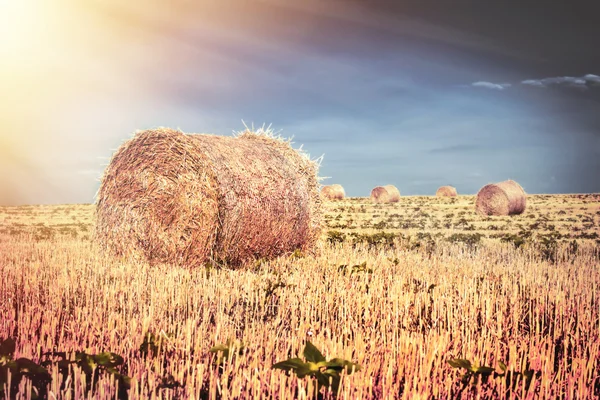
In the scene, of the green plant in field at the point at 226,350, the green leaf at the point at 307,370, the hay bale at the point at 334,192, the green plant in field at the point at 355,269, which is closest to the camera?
the green leaf at the point at 307,370

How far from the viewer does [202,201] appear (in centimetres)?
893

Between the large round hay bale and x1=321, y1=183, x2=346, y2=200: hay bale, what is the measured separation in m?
28.1

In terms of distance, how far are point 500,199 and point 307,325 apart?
2370 cm

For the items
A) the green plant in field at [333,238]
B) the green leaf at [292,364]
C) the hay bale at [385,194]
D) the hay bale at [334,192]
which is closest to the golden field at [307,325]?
the green leaf at [292,364]

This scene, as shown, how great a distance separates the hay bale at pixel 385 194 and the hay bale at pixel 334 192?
2611 millimetres

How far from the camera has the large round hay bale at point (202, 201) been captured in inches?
353

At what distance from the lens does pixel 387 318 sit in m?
5.41

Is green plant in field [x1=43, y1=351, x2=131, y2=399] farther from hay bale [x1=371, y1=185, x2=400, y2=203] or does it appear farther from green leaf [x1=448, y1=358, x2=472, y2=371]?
hay bale [x1=371, y1=185, x2=400, y2=203]

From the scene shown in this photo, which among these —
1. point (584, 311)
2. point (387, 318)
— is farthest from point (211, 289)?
point (584, 311)

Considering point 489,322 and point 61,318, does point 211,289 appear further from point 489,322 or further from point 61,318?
point 489,322

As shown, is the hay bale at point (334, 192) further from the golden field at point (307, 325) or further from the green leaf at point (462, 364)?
the green leaf at point (462, 364)

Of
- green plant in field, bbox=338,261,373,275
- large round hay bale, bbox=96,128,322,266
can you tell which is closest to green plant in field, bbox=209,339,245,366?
green plant in field, bbox=338,261,373,275

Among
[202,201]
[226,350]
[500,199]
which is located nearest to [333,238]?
[202,201]

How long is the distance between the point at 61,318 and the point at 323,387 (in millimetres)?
3165
